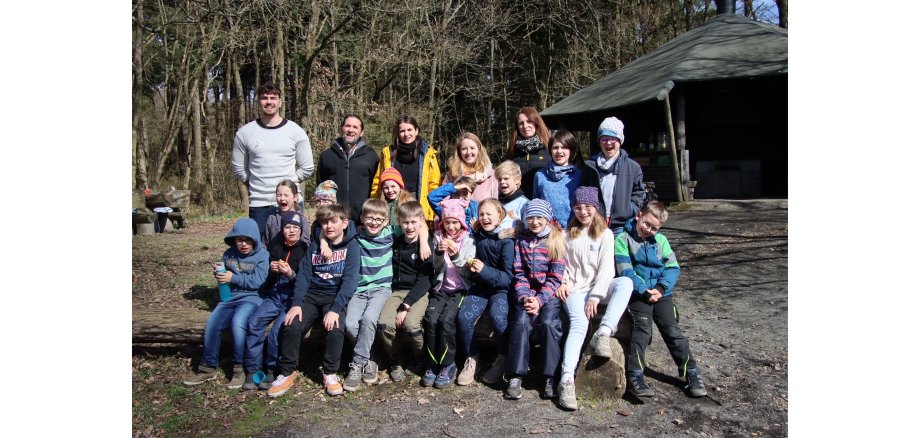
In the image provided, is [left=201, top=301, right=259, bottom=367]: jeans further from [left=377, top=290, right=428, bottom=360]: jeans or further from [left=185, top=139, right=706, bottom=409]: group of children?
[left=377, top=290, right=428, bottom=360]: jeans

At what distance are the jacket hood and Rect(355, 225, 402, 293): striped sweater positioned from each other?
0.75 metres

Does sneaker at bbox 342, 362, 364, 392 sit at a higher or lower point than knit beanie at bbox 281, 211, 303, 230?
lower

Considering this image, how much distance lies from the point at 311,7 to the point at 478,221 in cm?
1172

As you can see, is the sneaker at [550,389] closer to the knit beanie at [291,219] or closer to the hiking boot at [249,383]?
the hiking boot at [249,383]

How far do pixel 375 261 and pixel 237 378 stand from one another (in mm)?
1228

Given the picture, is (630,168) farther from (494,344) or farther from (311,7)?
(311,7)

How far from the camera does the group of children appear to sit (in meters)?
4.07

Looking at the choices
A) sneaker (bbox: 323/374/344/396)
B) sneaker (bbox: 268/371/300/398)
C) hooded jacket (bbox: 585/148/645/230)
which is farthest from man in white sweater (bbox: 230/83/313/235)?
hooded jacket (bbox: 585/148/645/230)

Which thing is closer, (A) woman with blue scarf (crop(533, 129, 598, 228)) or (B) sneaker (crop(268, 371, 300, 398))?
(B) sneaker (crop(268, 371, 300, 398))

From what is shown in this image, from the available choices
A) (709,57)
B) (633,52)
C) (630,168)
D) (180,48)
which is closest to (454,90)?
(633,52)

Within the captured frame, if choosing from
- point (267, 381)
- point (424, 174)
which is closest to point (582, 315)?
point (424, 174)

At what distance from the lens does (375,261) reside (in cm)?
454

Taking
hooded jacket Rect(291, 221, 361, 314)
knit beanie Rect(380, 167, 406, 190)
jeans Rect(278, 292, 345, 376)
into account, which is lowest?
jeans Rect(278, 292, 345, 376)

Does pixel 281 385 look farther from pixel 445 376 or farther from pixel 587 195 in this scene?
pixel 587 195
